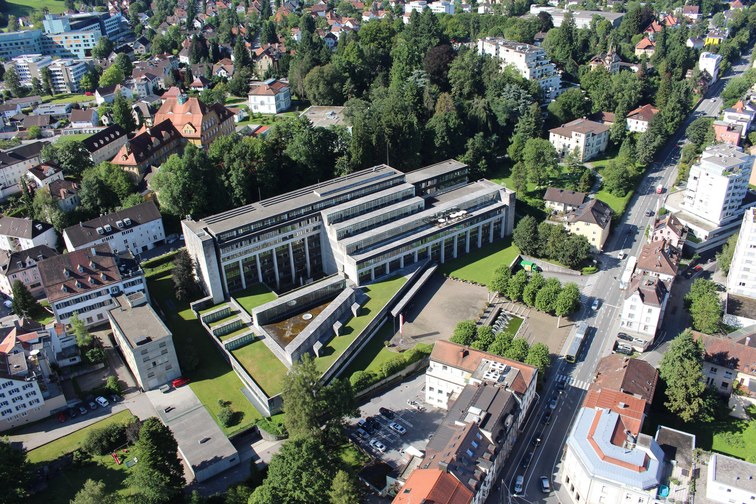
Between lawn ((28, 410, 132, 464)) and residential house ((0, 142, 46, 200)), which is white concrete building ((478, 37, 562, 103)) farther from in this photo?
lawn ((28, 410, 132, 464))

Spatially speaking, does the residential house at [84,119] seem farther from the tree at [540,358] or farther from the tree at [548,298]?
the tree at [540,358]

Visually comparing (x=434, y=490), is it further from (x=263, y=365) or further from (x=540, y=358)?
(x=263, y=365)

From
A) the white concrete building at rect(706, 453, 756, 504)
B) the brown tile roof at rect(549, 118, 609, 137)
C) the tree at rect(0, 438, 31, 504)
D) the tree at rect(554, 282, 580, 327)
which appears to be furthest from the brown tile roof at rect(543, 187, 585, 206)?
the tree at rect(0, 438, 31, 504)

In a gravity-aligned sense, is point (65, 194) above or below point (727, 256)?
above

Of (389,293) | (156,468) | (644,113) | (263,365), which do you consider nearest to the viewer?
(156,468)

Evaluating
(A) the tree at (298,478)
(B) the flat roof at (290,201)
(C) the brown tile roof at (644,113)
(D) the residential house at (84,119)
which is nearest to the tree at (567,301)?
(B) the flat roof at (290,201)

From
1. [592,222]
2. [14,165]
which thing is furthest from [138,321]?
[592,222]
